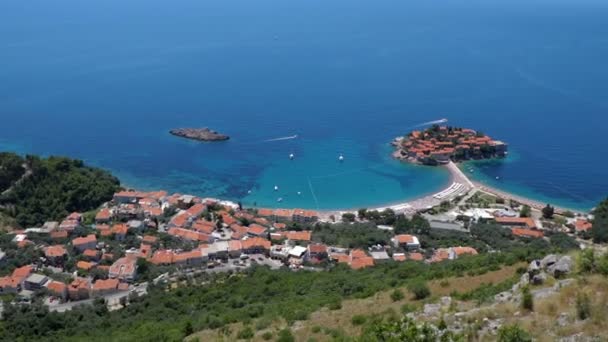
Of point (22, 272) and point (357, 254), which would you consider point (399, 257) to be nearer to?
point (357, 254)

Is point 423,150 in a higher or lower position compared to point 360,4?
lower

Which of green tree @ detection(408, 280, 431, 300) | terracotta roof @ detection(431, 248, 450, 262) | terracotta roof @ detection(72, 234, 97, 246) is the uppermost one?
green tree @ detection(408, 280, 431, 300)

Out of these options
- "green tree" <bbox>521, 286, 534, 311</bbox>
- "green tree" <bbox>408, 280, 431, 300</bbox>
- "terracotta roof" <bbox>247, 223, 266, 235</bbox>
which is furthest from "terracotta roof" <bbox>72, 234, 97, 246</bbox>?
"green tree" <bbox>521, 286, 534, 311</bbox>

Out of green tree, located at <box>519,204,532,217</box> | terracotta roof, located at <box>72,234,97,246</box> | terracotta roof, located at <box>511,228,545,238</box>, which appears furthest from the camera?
green tree, located at <box>519,204,532,217</box>

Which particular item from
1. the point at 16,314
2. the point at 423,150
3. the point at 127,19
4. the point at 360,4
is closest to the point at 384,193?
the point at 423,150

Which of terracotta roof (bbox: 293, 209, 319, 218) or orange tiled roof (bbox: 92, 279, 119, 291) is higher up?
orange tiled roof (bbox: 92, 279, 119, 291)

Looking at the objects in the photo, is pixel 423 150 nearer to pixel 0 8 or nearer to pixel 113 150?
pixel 113 150

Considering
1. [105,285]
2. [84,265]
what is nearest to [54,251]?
[84,265]

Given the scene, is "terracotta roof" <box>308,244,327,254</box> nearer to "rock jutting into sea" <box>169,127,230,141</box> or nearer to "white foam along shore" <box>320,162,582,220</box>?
"white foam along shore" <box>320,162,582,220</box>
